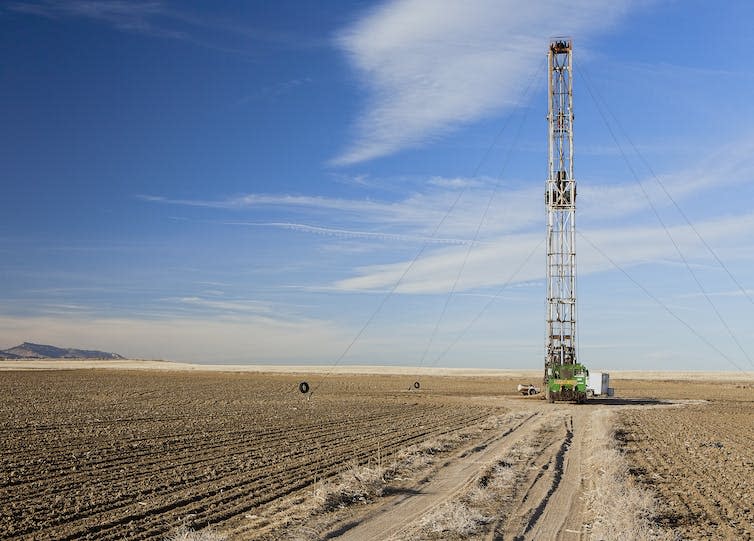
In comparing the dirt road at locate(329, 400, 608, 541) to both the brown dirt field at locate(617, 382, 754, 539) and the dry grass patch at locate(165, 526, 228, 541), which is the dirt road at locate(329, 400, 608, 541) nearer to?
the brown dirt field at locate(617, 382, 754, 539)

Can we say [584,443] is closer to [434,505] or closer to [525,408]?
[434,505]

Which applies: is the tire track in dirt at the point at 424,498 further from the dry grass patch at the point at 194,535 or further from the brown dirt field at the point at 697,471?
the brown dirt field at the point at 697,471

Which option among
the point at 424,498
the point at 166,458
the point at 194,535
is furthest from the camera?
the point at 166,458

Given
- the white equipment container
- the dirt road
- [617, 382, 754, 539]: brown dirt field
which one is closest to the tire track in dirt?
the dirt road

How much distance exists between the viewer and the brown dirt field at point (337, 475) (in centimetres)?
1060

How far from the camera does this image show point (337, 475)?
14633 mm

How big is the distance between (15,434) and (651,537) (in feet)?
61.5

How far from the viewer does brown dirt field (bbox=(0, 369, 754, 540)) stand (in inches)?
417

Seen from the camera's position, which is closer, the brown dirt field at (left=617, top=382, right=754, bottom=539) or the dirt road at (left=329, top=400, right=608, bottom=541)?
the dirt road at (left=329, top=400, right=608, bottom=541)

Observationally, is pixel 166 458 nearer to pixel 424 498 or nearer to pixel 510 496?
pixel 424 498

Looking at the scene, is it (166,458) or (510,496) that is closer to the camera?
(510,496)

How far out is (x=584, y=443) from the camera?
70.8 ft

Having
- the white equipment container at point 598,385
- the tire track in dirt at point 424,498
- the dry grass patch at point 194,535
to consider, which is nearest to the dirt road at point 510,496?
the tire track in dirt at point 424,498

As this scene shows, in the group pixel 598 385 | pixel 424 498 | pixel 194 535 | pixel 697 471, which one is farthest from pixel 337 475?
pixel 598 385
